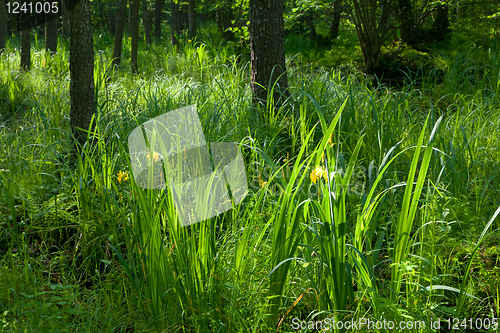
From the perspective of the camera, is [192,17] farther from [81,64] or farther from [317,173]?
[317,173]

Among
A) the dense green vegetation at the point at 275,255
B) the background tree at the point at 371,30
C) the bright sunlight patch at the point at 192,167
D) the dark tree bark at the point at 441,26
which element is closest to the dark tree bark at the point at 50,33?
the dense green vegetation at the point at 275,255

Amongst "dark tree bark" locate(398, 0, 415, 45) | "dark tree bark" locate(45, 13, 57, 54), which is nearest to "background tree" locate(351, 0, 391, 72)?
"dark tree bark" locate(398, 0, 415, 45)

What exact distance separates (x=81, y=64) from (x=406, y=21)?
5289 millimetres

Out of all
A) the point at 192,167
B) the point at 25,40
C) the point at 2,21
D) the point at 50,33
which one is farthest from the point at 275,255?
the point at 2,21

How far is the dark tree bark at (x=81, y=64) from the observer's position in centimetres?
283

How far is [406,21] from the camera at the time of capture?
6012 millimetres

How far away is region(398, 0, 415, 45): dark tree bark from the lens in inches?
237

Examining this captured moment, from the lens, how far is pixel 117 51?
6.31 meters

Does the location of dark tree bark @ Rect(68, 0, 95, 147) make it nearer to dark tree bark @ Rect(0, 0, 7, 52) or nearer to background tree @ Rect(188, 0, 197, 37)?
dark tree bark @ Rect(0, 0, 7, 52)

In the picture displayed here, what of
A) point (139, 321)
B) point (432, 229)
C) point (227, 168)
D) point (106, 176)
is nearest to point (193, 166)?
point (227, 168)

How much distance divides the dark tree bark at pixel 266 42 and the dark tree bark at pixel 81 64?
1461mm

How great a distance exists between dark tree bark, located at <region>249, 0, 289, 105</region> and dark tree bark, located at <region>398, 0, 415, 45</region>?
11.4 ft

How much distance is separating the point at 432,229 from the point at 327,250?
650 millimetres

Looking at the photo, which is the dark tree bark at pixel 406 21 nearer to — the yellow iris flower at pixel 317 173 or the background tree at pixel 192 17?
the background tree at pixel 192 17
